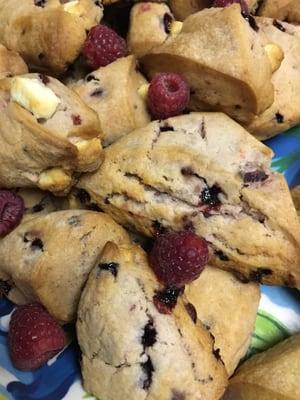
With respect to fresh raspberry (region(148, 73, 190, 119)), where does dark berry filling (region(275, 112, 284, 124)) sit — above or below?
below

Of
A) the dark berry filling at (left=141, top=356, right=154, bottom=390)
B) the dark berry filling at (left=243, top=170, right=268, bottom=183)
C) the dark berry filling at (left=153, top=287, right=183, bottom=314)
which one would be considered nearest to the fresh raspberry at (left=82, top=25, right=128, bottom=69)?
the dark berry filling at (left=243, top=170, right=268, bottom=183)

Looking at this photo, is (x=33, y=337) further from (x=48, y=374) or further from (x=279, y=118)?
(x=279, y=118)

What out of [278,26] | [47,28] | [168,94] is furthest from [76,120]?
[278,26]

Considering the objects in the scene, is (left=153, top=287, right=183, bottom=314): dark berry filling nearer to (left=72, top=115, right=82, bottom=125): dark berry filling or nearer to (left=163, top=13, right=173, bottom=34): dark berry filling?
(left=72, top=115, right=82, bottom=125): dark berry filling

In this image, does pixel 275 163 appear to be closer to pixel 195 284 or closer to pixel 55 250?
pixel 195 284

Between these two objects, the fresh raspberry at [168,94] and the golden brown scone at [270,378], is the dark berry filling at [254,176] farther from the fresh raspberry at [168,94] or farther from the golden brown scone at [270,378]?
the golden brown scone at [270,378]

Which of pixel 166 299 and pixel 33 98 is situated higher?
pixel 33 98

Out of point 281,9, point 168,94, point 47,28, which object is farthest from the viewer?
point 281,9
